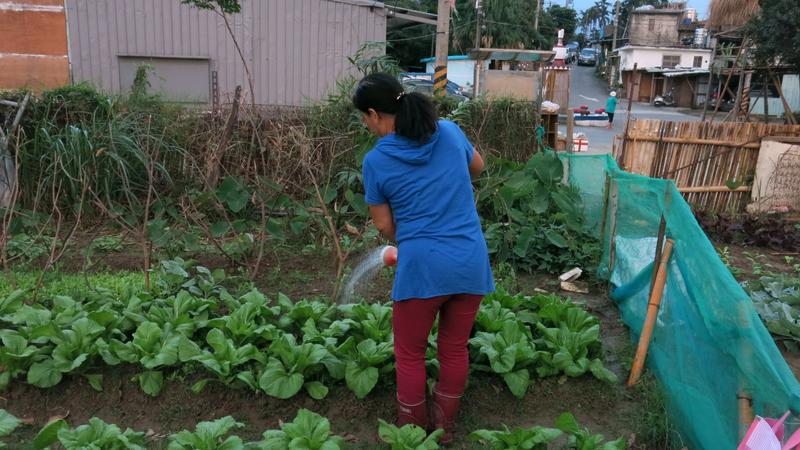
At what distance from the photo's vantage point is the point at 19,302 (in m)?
3.85

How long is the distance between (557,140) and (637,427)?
6612 millimetres

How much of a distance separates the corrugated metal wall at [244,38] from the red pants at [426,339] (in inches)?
368

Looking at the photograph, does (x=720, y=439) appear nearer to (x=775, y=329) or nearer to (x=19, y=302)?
(x=775, y=329)

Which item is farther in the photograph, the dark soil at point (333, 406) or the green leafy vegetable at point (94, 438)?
the dark soil at point (333, 406)

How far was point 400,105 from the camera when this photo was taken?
2590 mm

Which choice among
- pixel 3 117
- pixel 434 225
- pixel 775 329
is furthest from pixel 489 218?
pixel 3 117

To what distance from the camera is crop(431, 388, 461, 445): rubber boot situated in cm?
288

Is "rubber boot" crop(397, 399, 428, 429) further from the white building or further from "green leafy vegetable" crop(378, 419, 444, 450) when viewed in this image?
the white building

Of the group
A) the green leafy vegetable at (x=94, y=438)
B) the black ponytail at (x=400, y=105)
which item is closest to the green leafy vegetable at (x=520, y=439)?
the black ponytail at (x=400, y=105)

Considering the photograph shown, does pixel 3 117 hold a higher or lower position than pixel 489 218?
higher

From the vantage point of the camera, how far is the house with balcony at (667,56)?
37062mm

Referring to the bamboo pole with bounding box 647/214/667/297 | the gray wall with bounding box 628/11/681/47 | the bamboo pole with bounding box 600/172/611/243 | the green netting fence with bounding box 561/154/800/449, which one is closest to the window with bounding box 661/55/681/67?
the gray wall with bounding box 628/11/681/47

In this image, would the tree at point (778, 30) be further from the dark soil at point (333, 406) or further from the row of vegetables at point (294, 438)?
the row of vegetables at point (294, 438)

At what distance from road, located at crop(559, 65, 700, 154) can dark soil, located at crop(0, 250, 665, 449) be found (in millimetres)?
9939
